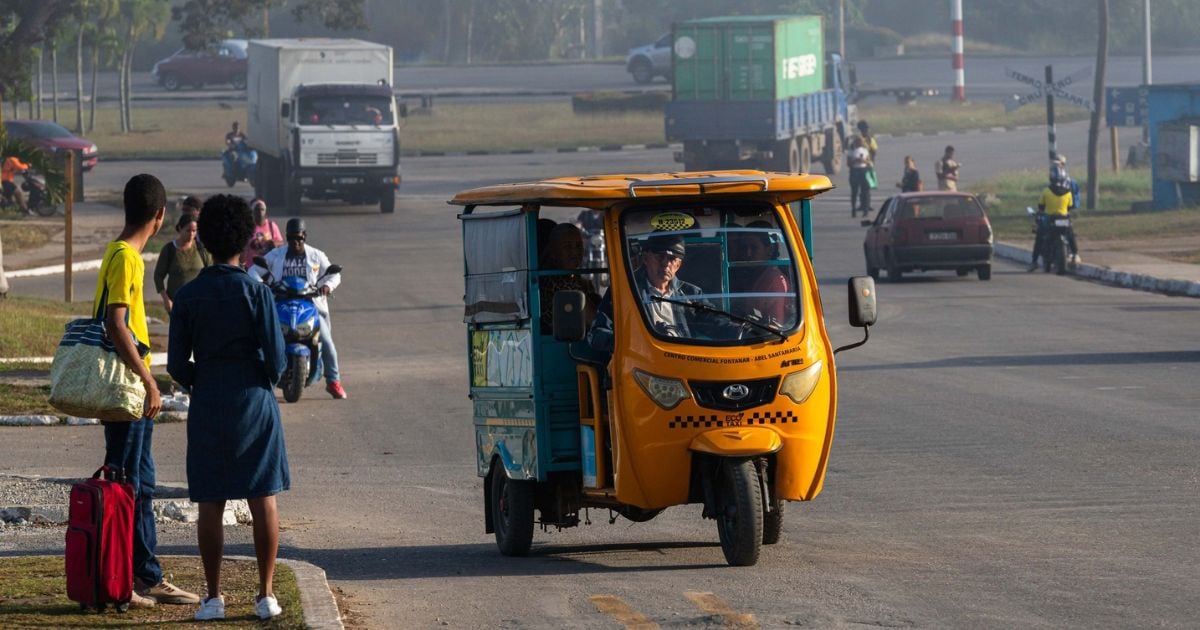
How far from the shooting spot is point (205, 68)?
81.6 metres

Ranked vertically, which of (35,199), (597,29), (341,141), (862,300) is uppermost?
(597,29)

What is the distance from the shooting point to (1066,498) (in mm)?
11367

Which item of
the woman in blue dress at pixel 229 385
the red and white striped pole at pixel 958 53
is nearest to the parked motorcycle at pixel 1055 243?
the woman in blue dress at pixel 229 385

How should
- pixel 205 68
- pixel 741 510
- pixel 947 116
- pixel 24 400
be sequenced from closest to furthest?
pixel 741 510 → pixel 24 400 → pixel 947 116 → pixel 205 68

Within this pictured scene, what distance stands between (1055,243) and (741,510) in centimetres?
2297

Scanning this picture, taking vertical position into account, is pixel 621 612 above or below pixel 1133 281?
below

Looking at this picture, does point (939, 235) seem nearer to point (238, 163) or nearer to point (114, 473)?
point (238, 163)

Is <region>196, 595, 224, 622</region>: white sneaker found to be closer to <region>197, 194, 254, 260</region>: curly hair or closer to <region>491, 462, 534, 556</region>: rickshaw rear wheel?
<region>197, 194, 254, 260</region>: curly hair

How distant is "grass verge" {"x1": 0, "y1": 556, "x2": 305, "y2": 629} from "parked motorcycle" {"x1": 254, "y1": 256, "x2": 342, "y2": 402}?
7762 millimetres

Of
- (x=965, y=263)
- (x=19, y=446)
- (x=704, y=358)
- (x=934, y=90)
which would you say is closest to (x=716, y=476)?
(x=704, y=358)

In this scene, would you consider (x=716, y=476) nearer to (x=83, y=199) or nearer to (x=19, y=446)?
(x=19, y=446)

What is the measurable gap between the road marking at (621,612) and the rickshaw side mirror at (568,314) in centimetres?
130

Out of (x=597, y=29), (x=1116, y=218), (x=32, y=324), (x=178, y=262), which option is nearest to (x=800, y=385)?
(x=178, y=262)

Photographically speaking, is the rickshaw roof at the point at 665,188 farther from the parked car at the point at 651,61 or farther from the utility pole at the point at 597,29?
the utility pole at the point at 597,29
